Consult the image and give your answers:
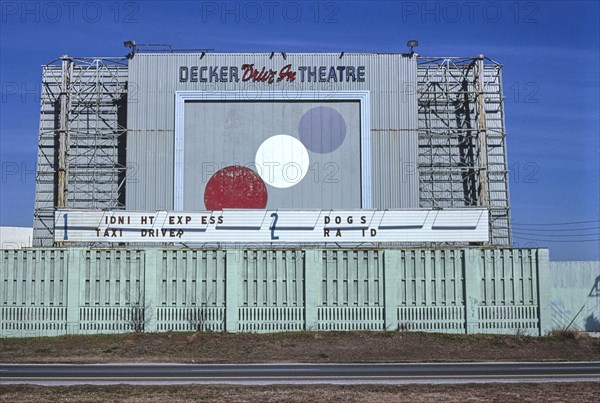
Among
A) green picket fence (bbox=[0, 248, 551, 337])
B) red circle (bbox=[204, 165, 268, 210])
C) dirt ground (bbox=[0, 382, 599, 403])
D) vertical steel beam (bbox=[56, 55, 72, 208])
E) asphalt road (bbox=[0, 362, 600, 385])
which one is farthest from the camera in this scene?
vertical steel beam (bbox=[56, 55, 72, 208])

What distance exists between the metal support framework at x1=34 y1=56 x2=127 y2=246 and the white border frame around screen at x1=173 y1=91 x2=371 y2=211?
3568mm

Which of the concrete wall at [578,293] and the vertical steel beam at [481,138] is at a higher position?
the vertical steel beam at [481,138]

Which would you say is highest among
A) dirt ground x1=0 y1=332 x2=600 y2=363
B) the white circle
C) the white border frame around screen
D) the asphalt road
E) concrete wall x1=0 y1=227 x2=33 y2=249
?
the white border frame around screen

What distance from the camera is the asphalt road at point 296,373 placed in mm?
20188

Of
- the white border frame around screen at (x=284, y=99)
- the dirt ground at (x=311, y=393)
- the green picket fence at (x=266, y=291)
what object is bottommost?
→ the dirt ground at (x=311, y=393)

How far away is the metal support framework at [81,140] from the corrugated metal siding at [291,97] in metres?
1.92

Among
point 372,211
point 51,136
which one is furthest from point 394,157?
point 51,136

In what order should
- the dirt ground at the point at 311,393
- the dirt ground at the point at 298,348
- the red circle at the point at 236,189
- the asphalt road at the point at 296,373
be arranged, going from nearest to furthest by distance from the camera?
the dirt ground at the point at 311,393
the asphalt road at the point at 296,373
the dirt ground at the point at 298,348
the red circle at the point at 236,189

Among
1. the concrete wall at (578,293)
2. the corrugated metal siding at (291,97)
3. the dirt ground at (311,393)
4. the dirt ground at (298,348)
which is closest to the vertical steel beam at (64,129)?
the corrugated metal siding at (291,97)

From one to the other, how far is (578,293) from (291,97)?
60.2ft

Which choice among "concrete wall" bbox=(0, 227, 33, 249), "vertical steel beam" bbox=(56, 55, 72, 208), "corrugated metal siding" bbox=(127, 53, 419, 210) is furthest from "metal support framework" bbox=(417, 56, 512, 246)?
"concrete wall" bbox=(0, 227, 33, 249)

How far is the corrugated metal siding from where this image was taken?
41812mm

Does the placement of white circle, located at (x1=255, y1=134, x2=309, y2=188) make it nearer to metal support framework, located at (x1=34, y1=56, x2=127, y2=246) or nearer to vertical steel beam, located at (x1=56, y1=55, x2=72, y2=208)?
metal support framework, located at (x1=34, y1=56, x2=127, y2=246)

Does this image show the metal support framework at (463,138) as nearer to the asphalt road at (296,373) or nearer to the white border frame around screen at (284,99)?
the white border frame around screen at (284,99)
